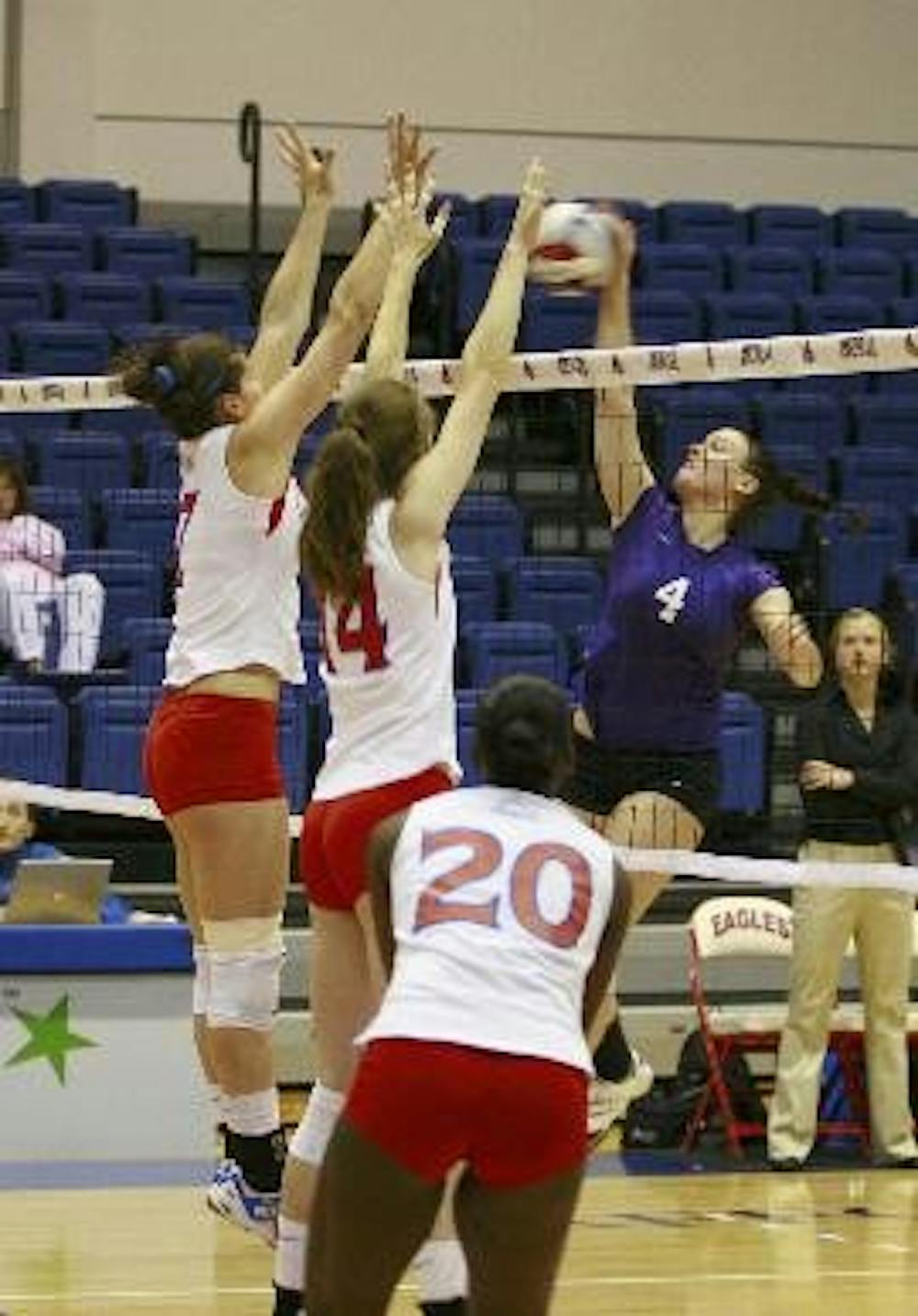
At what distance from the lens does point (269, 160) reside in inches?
832

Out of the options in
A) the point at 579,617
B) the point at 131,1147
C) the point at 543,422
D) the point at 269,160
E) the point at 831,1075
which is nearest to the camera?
the point at 131,1147

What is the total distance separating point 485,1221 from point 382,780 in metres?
1.48

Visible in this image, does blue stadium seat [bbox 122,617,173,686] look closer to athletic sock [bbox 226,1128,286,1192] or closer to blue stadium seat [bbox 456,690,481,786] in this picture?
blue stadium seat [bbox 456,690,481,786]

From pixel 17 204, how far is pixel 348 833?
41.8ft

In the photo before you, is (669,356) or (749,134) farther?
(749,134)

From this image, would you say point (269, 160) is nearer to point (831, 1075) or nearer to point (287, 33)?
point (287, 33)

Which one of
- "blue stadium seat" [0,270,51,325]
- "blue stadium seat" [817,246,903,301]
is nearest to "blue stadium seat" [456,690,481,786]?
"blue stadium seat" [0,270,51,325]

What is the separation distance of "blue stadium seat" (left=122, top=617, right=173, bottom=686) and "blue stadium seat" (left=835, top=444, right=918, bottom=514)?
4.51m

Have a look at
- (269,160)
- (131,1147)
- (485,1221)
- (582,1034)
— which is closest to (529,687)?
(582,1034)

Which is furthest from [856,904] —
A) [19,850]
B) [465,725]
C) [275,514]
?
[275,514]

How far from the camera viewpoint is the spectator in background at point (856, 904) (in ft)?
41.0

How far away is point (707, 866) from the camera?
31.4 ft

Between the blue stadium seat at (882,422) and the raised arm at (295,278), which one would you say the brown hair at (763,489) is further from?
the blue stadium seat at (882,422)

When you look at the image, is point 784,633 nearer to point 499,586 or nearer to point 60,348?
point 499,586
